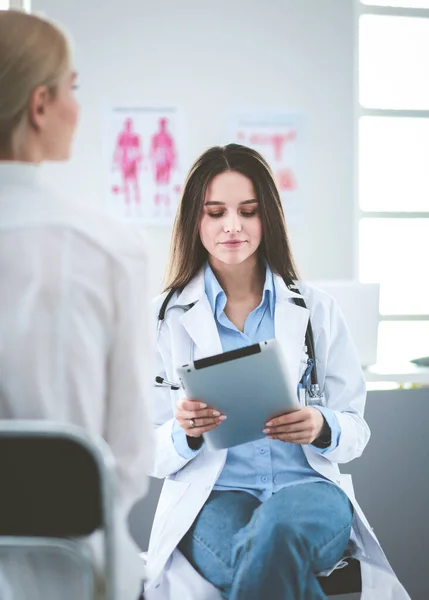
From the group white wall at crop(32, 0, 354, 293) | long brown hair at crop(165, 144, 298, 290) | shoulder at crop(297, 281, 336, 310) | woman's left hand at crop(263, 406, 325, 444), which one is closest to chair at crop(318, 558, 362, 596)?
woman's left hand at crop(263, 406, 325, 444)

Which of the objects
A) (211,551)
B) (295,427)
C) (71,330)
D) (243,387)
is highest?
(71,330)

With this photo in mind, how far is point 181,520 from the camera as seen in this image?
5.29 ft

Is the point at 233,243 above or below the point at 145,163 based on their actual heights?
below

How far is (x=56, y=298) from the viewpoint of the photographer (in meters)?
0.95

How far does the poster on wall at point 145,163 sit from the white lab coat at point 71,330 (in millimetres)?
3389

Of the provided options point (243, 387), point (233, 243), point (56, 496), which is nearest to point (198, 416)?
point (243, 387)

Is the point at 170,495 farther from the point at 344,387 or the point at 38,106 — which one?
the point at 38,106

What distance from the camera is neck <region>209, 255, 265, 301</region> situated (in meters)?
1.90

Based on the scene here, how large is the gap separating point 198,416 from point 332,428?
0.32 metres

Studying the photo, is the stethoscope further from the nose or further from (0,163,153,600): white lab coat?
(0,163,153,600): white lab coat

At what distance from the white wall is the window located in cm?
24

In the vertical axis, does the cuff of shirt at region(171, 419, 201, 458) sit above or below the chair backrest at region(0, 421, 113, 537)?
below

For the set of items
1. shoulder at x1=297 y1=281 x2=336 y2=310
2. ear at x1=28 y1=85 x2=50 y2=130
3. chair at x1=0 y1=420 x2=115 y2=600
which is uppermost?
ear at x1=28 y1=85 x2=50 y2=130

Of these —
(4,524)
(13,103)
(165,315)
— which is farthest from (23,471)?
(165,315)
